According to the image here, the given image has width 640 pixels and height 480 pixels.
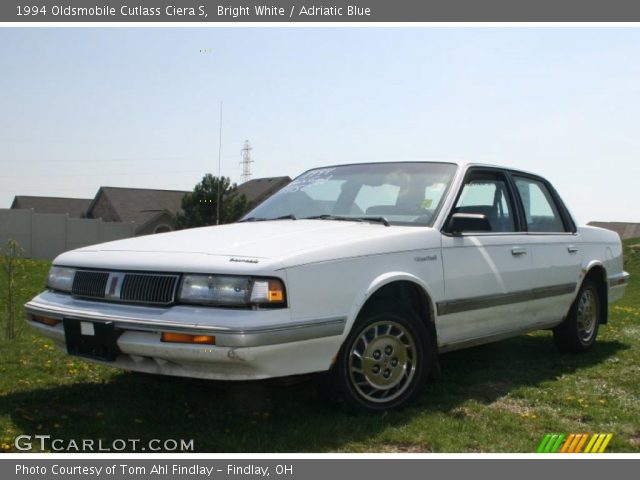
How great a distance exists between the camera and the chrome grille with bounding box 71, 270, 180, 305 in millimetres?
3777

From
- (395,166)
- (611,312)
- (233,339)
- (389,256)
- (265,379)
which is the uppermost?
(395,166)

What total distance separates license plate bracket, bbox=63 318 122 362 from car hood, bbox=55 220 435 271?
1.23 ft

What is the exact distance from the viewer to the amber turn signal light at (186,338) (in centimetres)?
353

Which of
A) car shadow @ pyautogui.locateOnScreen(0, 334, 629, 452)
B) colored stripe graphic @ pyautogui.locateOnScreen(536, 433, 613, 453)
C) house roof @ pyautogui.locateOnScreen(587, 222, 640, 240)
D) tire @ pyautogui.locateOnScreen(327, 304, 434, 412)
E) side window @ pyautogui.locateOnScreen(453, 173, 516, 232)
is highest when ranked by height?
side window @ pyautogui.locateOnScreen(453, 173, 516, 232)

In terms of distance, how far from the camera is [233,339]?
11.4ft

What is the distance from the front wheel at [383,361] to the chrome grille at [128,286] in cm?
106

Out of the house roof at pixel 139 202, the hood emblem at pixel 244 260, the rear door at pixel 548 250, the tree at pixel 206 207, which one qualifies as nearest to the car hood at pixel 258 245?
the hood emblem at pixel 244 260

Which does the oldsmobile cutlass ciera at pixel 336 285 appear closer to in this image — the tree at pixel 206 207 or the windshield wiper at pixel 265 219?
the windshield wiper at pixel 265 219

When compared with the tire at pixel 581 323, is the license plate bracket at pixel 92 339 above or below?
above

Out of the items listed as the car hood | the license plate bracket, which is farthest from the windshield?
the license plate bracket

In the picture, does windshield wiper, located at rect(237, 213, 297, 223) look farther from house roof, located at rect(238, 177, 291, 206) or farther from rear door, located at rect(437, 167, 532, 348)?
house roof, located at rect(238, 177, 291, 206)
